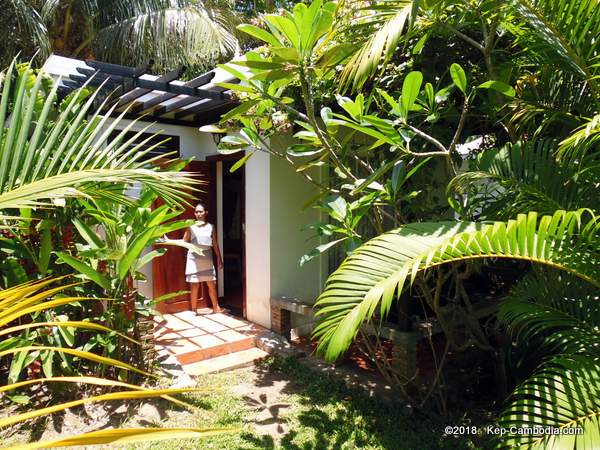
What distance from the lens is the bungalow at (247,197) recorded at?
5.29 m

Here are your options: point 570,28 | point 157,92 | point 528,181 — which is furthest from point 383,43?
point 157,92

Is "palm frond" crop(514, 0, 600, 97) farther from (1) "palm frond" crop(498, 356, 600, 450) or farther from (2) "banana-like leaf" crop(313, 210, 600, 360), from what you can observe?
(1) "palm frond" crop(498, 356, 600, 450)

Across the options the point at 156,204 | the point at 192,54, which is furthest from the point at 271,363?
the point at 192,54

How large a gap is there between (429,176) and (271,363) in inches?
111

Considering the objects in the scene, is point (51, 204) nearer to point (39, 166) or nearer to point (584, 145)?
point (39, 166)

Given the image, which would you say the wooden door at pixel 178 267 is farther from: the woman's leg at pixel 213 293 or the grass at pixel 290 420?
the grass at pixel 290 420

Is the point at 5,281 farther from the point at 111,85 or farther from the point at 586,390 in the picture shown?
the point at 586,390

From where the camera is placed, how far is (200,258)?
6148 millimetres

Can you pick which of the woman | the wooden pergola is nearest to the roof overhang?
the wooden pergola

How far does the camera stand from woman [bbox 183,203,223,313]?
603 cm

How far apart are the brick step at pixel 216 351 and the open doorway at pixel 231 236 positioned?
128 centimetres

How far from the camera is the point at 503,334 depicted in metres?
3.90

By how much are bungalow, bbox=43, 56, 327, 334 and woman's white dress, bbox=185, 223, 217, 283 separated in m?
0.45

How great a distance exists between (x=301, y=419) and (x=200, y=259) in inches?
124
